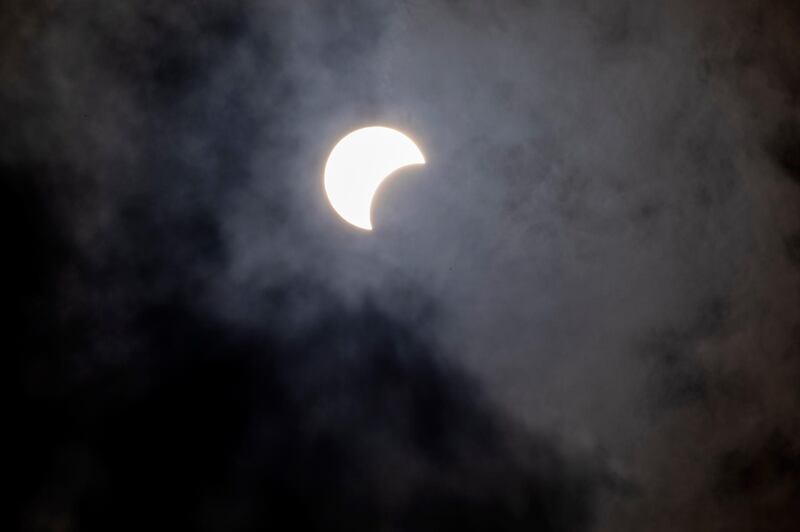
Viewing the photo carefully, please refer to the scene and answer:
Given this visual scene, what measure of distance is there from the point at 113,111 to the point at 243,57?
2.87 ft

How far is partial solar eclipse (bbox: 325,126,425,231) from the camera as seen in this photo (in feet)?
14.3

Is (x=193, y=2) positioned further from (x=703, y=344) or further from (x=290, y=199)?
(x=703, y=344)

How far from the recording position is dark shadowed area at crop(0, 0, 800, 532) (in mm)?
4352

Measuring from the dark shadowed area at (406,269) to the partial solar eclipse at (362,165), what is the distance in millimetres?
92

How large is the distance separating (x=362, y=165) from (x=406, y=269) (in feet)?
2.36

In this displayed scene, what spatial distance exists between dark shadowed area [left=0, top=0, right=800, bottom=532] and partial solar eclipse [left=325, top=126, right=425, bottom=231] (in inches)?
3.6

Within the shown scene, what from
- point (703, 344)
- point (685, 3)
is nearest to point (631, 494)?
point (703, 344)

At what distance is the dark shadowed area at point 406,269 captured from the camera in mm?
4352

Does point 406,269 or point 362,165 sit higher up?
point 362,165

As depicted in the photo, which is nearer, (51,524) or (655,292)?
(51,524)

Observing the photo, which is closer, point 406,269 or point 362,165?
point 362,165

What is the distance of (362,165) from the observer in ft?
14.3

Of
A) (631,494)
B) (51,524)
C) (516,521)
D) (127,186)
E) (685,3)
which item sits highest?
(685,3)

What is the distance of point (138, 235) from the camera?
4.42 m
